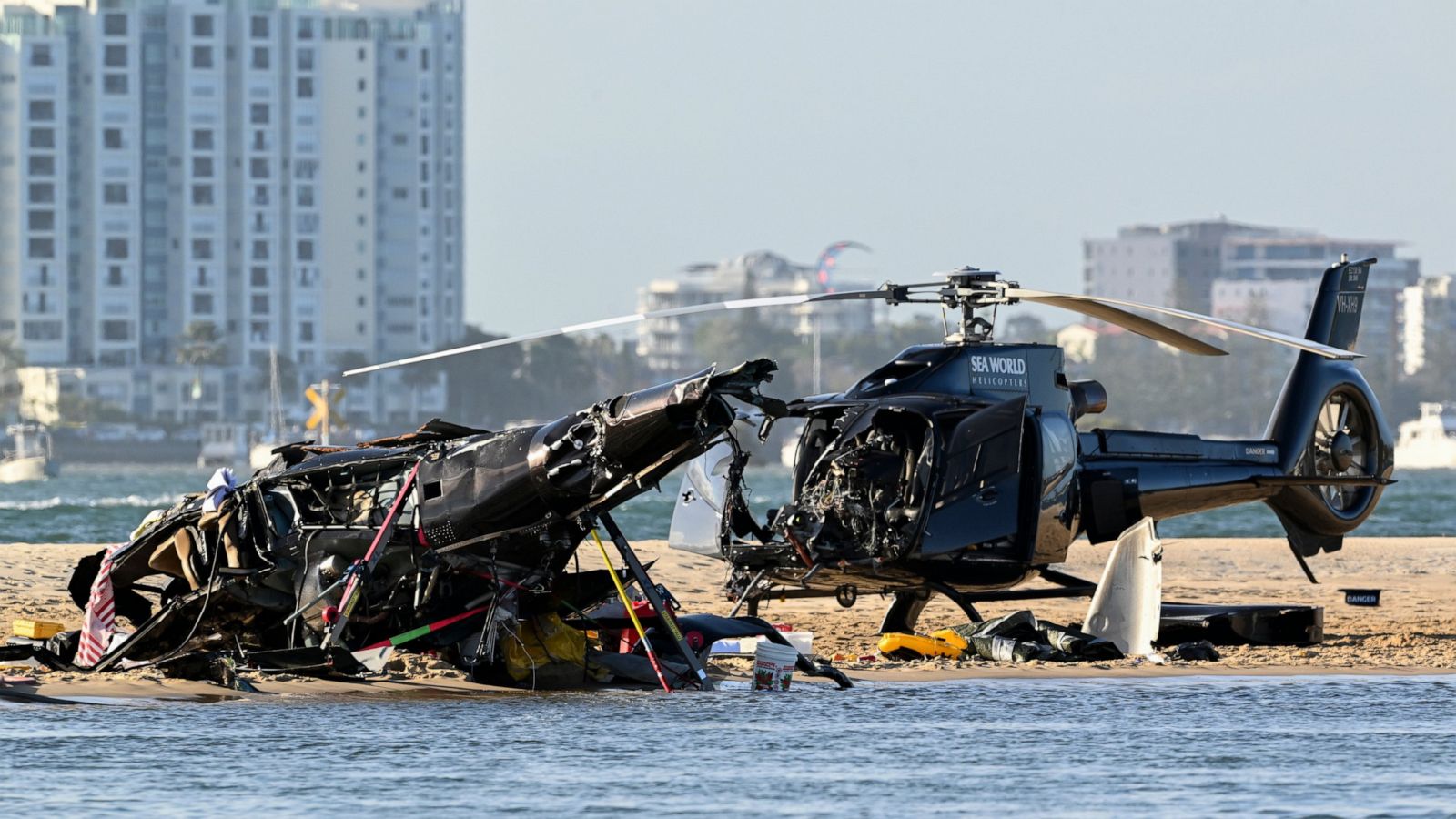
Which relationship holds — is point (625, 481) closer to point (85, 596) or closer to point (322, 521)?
point (322, 521)

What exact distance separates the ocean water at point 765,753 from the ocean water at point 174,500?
467 inches

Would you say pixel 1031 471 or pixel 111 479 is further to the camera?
pixel 111 479

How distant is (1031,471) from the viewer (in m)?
19.5

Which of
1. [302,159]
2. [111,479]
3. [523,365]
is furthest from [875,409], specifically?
[523,365]

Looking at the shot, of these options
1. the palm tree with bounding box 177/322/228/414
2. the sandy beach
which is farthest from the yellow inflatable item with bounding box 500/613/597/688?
the palm tree with bounding box 177/322/228/414

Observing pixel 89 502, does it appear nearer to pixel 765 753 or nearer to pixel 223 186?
pixel 765 753

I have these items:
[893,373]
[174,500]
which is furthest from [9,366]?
[893,373]

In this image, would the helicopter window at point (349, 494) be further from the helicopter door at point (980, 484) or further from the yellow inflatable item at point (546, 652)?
the helicopter door at point (980, 484)

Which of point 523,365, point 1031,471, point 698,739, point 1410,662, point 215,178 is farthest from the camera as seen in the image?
point 523,365

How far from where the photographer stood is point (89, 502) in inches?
3410

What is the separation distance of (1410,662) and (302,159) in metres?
152

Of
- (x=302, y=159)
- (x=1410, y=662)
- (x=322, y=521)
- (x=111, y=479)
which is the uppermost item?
(x=302, y=159)

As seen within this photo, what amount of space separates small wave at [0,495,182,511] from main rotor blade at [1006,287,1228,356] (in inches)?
2304

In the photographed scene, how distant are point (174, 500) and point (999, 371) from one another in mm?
73999
